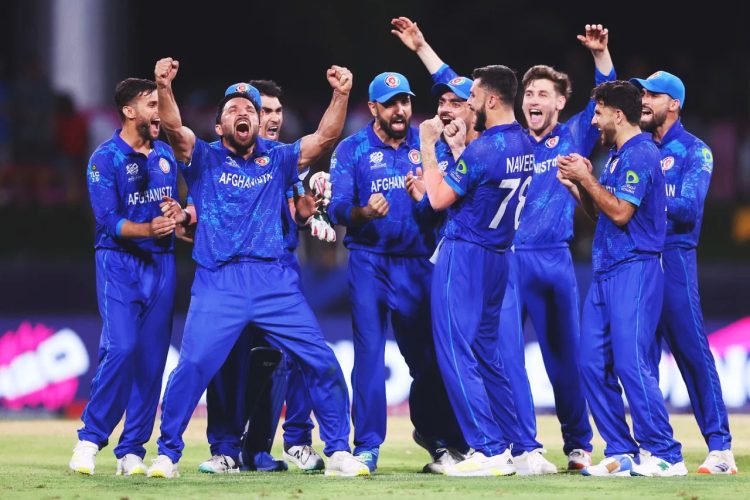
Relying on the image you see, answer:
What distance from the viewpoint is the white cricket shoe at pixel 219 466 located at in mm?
8680

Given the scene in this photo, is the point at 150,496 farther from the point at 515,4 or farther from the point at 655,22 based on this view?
the point at 655,22

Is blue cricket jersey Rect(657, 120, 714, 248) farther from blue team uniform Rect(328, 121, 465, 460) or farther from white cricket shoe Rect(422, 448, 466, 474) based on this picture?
white cricket shoe Rect(422, 448, 466, 474)

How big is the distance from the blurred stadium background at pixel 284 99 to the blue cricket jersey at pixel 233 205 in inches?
189

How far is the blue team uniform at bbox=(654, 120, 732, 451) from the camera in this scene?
28.8ft

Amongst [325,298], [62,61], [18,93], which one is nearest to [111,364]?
[325,298]

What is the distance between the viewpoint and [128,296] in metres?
8.57

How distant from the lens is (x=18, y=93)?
1686 centimetres

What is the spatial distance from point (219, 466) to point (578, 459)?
2293mm

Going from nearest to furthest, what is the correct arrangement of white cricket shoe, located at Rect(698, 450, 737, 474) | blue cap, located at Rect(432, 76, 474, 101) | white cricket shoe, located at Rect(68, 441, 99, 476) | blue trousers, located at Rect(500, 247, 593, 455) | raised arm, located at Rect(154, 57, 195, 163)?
raised arm, located at Rect(154, 57, 195, 163) → white cricket shoe, located at Rect(68, 441, 99, 476) → white cricket shoe, located at Rect(698, 450, 737, 474) → blue cap, located at Rect(432, 76, 474, 101) → blue trousers, located at Rect(500, 247, 593, 455)

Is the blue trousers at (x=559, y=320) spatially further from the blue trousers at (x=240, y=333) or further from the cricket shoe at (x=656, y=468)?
the blue trousers at (x=240, y=333)

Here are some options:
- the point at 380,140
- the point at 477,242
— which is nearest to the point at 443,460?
the point at 477,242

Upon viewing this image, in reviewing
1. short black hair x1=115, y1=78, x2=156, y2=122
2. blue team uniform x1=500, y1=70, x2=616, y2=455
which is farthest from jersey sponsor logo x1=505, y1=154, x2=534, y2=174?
short black hair x1=115, y1=78, x2=156, y2=122

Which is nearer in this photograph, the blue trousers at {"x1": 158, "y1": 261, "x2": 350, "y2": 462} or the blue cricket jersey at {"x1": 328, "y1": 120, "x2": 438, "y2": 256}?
the blue trousers at {"x1": 158, "y1": 261, "x2": 350, "y2": 462}

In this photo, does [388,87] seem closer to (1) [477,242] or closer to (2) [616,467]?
(1) [477,242]
